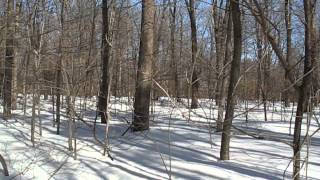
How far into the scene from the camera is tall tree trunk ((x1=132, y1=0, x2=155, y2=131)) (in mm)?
10961

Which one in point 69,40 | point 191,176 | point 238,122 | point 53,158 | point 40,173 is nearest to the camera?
point 191,176

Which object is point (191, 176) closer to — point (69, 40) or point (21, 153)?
point (21, 153)

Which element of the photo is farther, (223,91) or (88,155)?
(223,91)

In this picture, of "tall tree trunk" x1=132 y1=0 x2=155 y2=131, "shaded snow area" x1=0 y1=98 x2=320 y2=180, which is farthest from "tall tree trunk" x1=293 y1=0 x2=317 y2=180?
"tall tree trunk" x1=132 y1=0 x2=155 y2=131

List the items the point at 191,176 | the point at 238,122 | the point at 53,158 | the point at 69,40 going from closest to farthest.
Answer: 1. the point at 191,176
2. the point at 53,158
3. the point at 69,40
4. the point at 238,122

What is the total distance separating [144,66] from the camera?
1105 cm

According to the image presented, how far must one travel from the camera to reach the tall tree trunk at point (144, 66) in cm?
1096

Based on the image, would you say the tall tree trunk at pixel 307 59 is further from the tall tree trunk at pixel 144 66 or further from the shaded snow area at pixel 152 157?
the tall tree trunk at pixel 144 66

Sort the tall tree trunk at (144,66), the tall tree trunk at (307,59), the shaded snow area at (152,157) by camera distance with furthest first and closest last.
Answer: the tall tree trunk at (144,66), the shaded snow area at (152,157), the tall tree trunk at (307,59)

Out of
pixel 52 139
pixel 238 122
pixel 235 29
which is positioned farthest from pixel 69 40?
pixel 238 122

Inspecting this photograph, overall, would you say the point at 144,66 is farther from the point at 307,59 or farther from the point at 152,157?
the point at 307,59

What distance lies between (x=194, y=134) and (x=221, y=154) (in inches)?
110

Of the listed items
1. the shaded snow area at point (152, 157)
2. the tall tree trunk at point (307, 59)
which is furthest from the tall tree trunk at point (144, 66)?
the tall tree trunk at point (307, 59)

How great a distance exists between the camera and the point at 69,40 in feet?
31.7
